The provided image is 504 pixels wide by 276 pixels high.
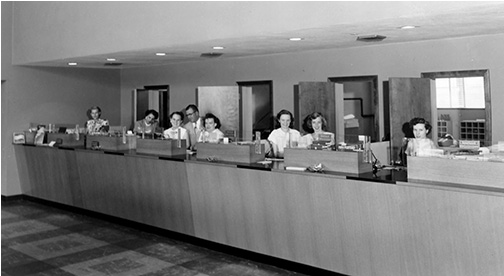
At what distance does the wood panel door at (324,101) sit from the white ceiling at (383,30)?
0.55 metres

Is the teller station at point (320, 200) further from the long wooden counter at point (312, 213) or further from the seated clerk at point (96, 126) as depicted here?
the seated clerk at point (96, 126)

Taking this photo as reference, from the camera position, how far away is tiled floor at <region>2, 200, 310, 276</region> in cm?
458

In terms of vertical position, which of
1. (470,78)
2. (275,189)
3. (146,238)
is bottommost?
(146,238)

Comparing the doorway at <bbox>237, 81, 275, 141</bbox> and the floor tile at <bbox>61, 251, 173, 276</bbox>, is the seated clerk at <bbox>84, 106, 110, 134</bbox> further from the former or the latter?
the floor tile at <bbox>61, 251, 173, 276</bbox>

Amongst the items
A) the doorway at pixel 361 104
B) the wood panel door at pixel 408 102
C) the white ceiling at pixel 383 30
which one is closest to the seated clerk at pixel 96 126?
the white ceiling at pixel 383 30

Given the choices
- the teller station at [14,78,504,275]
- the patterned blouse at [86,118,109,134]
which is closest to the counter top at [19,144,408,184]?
the teller station at [14,78,504,275]

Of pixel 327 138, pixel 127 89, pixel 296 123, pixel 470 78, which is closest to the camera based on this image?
pixel 327 138

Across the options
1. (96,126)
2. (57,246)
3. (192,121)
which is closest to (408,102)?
(192,121)

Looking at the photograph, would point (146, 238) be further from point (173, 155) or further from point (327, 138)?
point (327, 138)

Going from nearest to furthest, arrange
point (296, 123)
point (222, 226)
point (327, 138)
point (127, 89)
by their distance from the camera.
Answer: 1. point (327, 138)
2. point (222, 226)
3. point (296, 123)
4. point (127, 89)

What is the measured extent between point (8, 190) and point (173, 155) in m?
4.41

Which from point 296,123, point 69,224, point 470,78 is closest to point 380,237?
point 470,78

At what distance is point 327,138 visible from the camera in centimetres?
439

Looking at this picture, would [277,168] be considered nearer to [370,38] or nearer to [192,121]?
[370,38]
